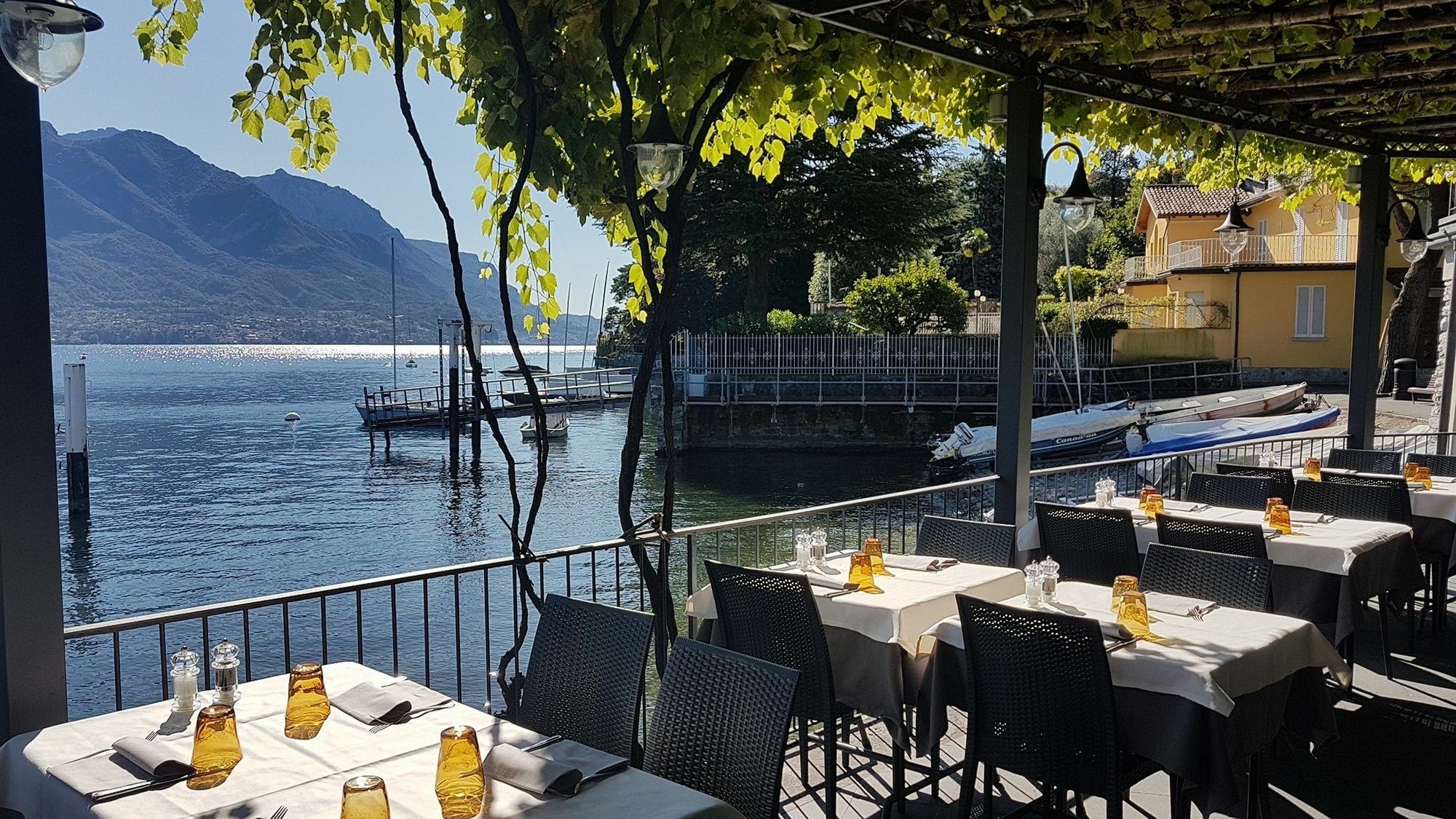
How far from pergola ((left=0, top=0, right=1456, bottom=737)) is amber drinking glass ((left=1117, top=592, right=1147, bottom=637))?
2614mm

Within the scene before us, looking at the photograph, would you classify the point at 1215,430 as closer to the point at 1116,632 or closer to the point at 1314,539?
the point at 1314,539

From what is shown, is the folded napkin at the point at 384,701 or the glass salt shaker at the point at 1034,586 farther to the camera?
the glass salt shaker at the point at 1034,586

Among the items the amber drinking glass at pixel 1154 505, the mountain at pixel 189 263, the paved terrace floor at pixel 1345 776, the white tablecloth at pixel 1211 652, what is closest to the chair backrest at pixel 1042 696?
the white tablecloth at pixel 1211 652

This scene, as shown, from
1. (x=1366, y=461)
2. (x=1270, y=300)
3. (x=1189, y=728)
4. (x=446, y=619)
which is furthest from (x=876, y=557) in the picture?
(x=1270, y=300)

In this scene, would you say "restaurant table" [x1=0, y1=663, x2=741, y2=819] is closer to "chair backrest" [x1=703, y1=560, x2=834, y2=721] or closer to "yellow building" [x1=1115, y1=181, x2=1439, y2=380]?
"chair backrest" [x1=703, y1=560, x2=834, y2=721]

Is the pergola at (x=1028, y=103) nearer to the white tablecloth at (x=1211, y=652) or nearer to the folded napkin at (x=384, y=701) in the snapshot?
the folded napkin at (x=384, y=701)

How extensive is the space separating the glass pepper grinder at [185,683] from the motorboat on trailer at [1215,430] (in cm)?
1950

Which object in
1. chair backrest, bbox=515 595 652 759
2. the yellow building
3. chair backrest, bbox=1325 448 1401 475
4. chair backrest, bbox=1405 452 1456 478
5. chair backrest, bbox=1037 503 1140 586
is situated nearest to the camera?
chair backrest, bbox=515 595 652 759

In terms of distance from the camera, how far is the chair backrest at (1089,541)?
16.5 ft

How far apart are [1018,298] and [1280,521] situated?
71.0 inches

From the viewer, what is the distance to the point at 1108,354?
3008 cm

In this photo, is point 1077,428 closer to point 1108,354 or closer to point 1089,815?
point 1108,354

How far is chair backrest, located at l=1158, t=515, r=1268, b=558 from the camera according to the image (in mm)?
4641

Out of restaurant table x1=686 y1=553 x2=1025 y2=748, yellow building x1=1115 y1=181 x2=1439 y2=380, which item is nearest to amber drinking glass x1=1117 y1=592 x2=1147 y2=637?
restaurant table x1=686 y1=553 x2=1025 y2=748
